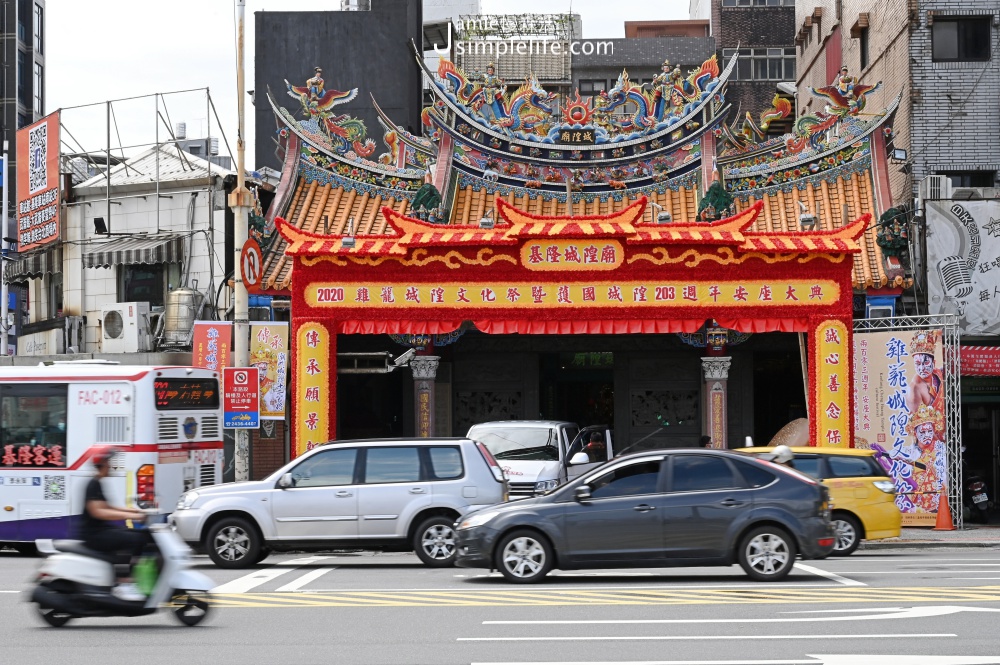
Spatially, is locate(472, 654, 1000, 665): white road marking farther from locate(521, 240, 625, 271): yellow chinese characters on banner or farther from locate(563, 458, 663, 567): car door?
locate(521, 240, 625, 271): yellow chinese characters on banner

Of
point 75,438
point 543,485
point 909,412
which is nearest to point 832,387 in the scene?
point 909,412

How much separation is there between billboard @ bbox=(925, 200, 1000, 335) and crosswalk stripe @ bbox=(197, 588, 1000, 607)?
12197 millimetres

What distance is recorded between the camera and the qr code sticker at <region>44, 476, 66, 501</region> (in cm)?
1844

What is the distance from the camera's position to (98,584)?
11219 millimetres

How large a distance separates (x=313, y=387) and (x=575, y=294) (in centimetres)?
479

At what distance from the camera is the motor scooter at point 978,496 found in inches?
955

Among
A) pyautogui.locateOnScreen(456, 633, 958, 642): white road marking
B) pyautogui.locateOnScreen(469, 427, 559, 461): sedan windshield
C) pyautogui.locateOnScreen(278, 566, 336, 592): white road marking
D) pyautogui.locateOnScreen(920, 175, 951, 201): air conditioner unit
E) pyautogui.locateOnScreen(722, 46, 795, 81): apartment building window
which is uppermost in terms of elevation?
pyautogui.locateOnScreen(722, 46, 795, 81): apartment building window

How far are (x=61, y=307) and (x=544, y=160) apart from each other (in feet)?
41.3

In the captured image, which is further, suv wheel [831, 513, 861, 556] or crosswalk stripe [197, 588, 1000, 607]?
suv wheel [831, 513, 861, 556]

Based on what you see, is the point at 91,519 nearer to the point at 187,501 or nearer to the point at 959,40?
the point at 187,501

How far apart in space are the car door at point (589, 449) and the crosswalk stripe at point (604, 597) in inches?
266

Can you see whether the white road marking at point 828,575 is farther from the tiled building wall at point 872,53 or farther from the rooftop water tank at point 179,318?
the rooftop water tank at point 179,318

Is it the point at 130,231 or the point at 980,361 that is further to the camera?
the point at 130,231

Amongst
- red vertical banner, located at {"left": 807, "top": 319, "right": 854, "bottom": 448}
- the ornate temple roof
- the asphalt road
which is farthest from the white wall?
the asphalt road
